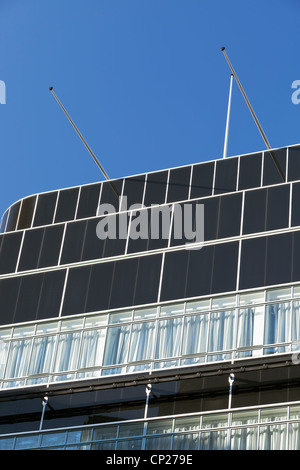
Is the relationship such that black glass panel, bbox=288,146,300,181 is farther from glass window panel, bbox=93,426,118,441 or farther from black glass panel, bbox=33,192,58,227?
glass window panel, bbox=93,426,118,441

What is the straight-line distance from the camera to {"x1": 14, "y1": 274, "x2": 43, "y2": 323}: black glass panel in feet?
124

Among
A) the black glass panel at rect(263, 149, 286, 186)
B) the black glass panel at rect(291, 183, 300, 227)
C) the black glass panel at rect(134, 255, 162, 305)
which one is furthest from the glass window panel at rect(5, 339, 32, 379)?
the black glass panel at rect(263, 149, 286, 186)

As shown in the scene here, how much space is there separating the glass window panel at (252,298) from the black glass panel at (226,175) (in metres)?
7.51

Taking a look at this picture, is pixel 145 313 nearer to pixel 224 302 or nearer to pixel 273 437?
pixel 224 302

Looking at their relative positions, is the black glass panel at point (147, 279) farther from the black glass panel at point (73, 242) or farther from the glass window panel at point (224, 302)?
the black glass panel at point (73, 242)

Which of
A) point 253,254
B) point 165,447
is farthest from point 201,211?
point 165,447

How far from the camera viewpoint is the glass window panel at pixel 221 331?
1340 inches

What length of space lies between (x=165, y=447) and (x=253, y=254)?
685cm

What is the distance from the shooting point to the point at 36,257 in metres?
39.8

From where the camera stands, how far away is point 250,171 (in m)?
41.6

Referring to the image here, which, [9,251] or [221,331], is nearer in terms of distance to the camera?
[221,331]

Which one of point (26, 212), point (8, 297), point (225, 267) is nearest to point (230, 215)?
point (225, 267)

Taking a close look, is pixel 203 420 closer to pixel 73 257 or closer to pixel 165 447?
pixel 165 447

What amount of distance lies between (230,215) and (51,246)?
22.0 ft
